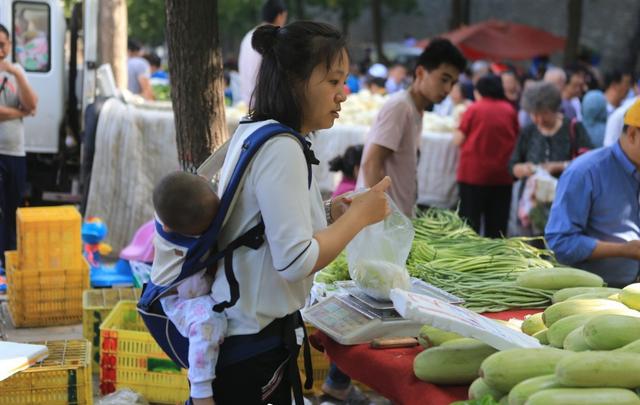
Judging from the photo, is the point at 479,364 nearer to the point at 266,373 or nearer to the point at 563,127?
the point at 266,373

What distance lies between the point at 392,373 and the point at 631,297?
80cm

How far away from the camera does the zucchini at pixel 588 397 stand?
2.10 meters

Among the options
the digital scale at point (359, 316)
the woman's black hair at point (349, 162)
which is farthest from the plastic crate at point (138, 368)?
the woman's black hair at point (349, 162)

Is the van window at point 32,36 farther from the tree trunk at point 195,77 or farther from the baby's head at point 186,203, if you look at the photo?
the baby's head at point 186,203

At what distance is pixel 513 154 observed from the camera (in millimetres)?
7832

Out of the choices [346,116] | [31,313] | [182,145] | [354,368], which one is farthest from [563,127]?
[354,368]

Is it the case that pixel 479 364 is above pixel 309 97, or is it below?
below

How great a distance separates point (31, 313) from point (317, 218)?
444 cm

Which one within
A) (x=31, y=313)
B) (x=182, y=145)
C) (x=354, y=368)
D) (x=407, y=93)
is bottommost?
(x=31, y=313)

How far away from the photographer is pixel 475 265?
3.89m

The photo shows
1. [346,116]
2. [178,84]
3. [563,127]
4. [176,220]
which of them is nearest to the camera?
[176,220]

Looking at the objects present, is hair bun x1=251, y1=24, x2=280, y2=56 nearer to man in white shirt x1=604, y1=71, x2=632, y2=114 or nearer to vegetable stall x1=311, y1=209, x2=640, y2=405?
vegetable stall x1=311, y1=209, x2=640, y2=405

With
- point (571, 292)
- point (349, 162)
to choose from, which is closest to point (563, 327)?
point (571, 292)

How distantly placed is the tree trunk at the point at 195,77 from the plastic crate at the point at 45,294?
1836 mm
